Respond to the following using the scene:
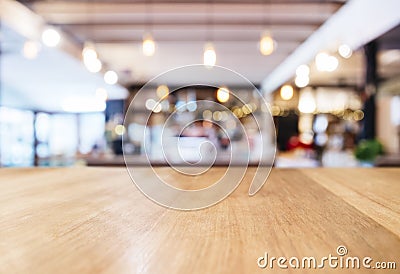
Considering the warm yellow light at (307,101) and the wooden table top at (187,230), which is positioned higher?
the warm yellow light at (307,101)

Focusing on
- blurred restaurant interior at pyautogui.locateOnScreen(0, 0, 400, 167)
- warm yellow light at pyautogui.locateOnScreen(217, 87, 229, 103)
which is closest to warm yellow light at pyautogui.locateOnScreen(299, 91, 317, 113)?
blurred restaurant interior at pyautogui.locateOnScreen(0, 0, 400, 167)

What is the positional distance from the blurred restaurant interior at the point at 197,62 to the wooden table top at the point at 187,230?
0.22m

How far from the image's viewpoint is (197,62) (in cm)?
807

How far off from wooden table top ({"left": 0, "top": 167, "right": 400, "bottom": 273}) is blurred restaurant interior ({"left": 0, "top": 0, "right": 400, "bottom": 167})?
221 millimetres

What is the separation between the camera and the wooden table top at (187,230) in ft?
1.20

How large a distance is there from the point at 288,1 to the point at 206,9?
101 cm

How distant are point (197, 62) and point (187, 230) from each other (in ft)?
25.6

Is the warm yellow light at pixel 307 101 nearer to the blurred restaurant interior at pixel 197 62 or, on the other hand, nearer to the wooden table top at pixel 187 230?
the blurred restaurant interior at pixel 197 62

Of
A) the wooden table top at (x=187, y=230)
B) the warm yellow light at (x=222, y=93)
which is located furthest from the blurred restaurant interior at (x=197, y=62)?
the wooden table top at (x=187, y=230)

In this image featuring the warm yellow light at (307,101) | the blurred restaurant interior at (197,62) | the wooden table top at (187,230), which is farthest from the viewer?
the warm yellow light at (307,101)

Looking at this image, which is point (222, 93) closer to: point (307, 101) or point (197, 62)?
point (197, 62)

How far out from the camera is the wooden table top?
14.4 inches

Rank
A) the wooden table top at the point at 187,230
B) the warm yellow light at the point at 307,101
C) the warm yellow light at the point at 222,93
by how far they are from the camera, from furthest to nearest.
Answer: the warm yellow light at the point at 307,101 < the warm yellow light at the point at 222,93 < the wooden table top at the point at 187,230

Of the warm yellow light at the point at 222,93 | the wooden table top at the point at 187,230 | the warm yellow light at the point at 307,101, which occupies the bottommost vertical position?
the wooden table top at the point at 187,230
